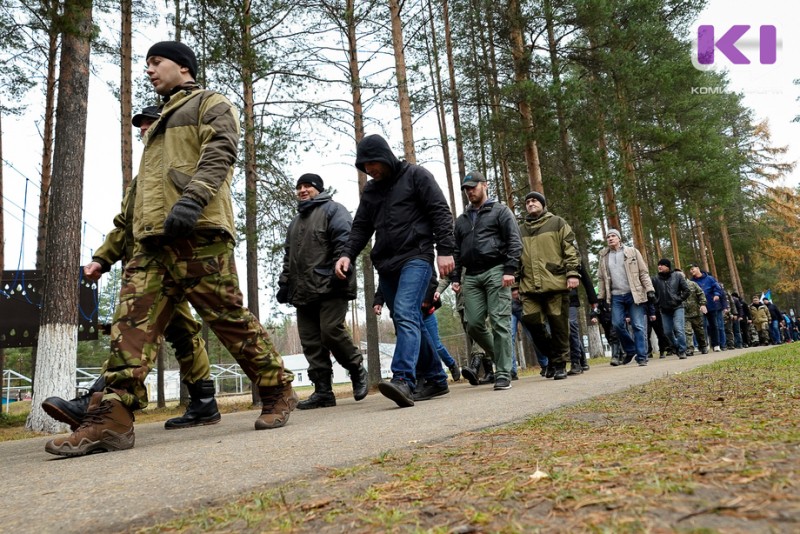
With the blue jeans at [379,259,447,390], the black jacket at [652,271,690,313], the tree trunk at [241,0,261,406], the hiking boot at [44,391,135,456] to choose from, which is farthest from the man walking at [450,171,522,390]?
the black jacket at [652,271,690,313]

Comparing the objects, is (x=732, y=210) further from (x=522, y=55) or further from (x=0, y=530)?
(x=0, y=530)

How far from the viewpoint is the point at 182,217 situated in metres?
3.23

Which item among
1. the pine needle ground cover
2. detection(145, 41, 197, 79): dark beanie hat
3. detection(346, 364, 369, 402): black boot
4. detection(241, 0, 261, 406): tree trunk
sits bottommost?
the pine needle ground cover

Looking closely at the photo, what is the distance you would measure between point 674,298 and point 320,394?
8.66m

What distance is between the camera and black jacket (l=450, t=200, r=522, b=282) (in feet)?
19.7

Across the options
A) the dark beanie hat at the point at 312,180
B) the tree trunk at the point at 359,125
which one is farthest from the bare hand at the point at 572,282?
the tree trunk at the point at 359,125

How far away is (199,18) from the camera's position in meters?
12.7

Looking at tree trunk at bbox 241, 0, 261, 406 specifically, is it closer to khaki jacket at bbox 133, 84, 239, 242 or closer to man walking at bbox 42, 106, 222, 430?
man walking at bbox 42, 106, 222, 430

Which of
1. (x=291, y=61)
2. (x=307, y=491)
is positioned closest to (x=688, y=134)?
(x=291, y=61)

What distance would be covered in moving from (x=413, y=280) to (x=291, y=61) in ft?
34.5

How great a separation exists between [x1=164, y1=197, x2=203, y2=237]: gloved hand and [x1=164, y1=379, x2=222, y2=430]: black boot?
1835mm

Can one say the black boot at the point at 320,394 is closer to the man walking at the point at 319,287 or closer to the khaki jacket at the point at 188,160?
the man walking at the point at 319,287

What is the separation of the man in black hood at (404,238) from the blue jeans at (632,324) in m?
5.55

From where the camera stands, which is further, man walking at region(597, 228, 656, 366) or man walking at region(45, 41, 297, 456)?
A: man walking at region(597, 228, 656, 366)
